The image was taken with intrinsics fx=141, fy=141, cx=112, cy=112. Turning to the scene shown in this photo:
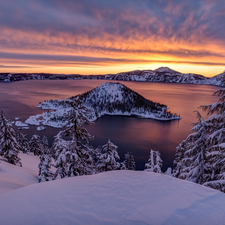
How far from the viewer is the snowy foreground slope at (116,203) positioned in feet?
13.4

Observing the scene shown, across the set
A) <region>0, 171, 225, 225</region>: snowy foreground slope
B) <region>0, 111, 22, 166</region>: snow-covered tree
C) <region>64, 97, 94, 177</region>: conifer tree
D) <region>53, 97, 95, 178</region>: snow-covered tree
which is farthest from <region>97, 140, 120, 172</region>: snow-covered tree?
<region>0, 111, 22, 166</region>: snow-covered tree

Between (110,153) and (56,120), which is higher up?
(110,153)

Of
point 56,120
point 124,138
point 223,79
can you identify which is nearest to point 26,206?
point 223,79

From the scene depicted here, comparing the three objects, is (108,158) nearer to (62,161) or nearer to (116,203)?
(62,161)

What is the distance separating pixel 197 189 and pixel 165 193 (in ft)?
4.67

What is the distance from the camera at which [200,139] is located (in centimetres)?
1159

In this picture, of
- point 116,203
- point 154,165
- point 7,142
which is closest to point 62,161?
point 116,203

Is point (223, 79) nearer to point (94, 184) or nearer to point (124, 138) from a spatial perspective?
point (94, 184)

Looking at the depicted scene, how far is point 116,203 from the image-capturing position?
475 cm

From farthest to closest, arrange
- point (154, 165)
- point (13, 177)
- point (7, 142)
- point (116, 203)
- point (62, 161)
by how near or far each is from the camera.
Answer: point (7, 142), point (13, 177), point (154, 165), point (62, 161), point (116, 203)

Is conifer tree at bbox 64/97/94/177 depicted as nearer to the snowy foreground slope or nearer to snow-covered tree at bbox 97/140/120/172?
the snowy foreground slope

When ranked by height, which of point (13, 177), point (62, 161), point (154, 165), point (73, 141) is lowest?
point (13, 177)

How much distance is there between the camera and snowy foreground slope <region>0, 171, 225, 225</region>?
13.4ft

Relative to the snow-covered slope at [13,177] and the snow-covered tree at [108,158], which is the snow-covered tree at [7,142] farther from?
the snow-covered tree at [108,158]
